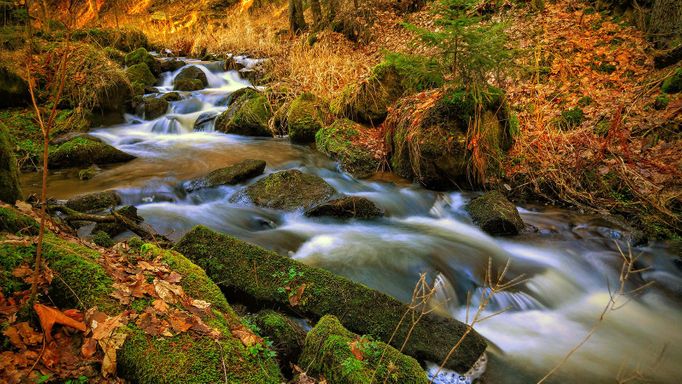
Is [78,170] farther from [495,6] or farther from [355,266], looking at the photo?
[495,6]

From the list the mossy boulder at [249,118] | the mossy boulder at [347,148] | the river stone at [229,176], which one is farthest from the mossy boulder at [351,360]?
the mossy boulder at [249,118]

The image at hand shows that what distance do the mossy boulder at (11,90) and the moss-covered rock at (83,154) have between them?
2.39 metres

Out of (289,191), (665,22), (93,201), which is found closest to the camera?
(93,201)

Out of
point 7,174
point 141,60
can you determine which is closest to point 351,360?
point 7,174

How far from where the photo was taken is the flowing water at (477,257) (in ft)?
12.6

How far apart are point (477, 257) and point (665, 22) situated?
7.11 m

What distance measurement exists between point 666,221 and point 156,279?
6.41 m

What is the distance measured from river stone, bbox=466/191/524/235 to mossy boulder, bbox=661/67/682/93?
12.6 feet

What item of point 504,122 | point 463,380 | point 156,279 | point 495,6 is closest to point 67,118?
point 156,279

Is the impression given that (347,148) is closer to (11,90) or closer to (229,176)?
(229,176)

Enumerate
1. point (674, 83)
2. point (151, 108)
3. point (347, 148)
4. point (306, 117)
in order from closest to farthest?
point (674, 83) → point (347, 148) → point (306, 117) → point (151, 108)

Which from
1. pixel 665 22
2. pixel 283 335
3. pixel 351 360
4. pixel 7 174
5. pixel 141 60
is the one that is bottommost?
pixel 283 335

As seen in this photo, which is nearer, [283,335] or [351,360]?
[351,360]

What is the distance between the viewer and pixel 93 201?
5660mm
